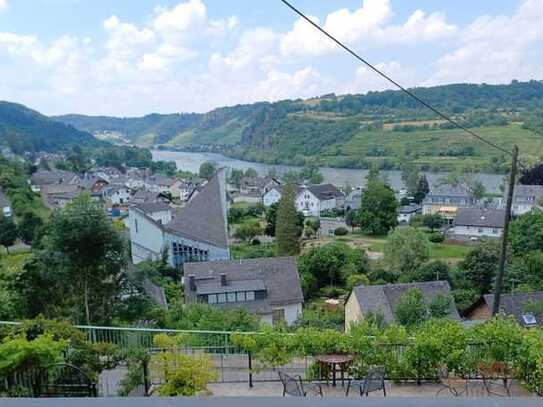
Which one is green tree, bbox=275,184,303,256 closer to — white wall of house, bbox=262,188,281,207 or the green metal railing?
white wall of house, bbox=262,188,281,207

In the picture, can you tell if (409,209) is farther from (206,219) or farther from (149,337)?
(149,337)

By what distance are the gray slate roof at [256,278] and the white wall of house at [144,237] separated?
257 inches

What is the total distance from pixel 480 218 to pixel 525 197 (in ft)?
30.1

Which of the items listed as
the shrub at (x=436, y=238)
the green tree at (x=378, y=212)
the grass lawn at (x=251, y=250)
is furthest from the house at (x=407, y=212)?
the grass lawn at (x=251, y=250)

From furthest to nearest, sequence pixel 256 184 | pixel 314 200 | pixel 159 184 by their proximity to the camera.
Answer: pixel 159 184 → pixel 256 184 → pixel 314 200

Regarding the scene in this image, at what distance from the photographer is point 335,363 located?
5.04 m

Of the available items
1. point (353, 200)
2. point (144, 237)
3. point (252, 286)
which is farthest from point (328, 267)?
point (353, 200)

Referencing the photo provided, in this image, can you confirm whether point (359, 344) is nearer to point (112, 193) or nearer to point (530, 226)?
point (530, 226)

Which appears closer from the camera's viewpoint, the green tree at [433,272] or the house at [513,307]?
the house at [513,307]

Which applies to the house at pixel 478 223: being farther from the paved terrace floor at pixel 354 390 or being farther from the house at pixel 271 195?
the paved terrace floor at pixel 354 390

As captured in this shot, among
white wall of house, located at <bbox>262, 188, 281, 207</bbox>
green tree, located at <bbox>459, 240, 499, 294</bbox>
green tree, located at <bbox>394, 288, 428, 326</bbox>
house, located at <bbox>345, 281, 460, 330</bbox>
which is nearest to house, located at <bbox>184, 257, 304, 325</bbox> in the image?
house, located at <bbox>345, 281, 460, 330</bbox>

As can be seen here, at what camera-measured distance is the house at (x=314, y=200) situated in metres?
47.4

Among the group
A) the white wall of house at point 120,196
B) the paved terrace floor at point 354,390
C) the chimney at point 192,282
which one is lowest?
the white wall of house at point 120,196

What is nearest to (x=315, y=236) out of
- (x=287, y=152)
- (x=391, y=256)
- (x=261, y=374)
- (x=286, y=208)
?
(x=286, y=208)
